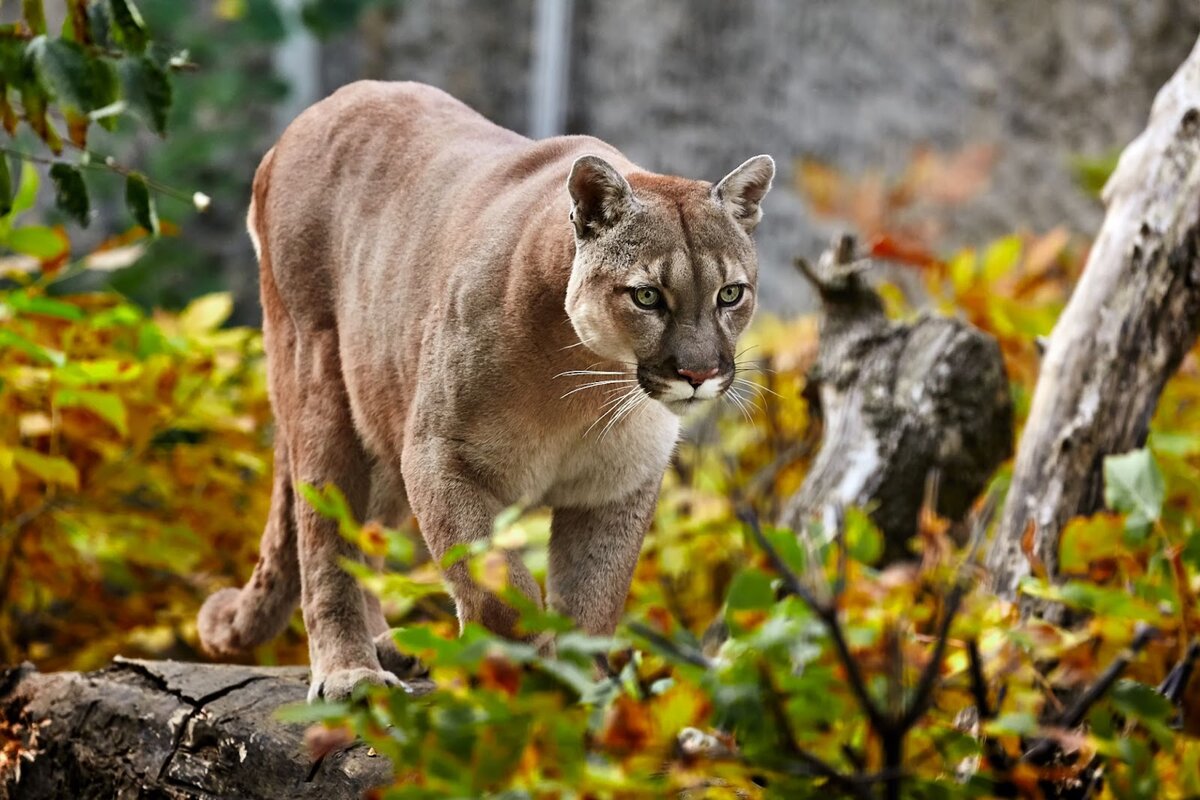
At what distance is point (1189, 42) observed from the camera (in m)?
8.07

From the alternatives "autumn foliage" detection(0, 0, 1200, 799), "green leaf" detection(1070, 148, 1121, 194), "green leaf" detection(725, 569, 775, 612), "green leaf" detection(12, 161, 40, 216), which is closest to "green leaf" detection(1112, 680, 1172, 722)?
"autumn foliage" detection(0, 0, 1200, 799)

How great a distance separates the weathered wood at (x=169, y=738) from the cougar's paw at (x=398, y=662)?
190mm

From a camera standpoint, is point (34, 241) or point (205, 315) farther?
point (205, 315)

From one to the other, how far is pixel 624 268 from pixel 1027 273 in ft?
11.6

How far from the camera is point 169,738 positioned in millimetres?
3203

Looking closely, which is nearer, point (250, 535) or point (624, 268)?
point (624, 268)

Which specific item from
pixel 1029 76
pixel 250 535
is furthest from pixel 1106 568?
pixel 1029 76

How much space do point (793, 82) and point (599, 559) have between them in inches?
229

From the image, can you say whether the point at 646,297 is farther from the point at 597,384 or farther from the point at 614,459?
the point at 614,459

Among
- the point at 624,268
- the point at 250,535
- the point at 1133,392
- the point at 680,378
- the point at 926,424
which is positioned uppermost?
the point at 624,268

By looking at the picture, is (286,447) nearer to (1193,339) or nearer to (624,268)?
(624,268)

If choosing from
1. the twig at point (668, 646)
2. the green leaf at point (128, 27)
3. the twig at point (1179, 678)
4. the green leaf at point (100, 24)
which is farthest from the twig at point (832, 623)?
the green leaf at point (100, 24)

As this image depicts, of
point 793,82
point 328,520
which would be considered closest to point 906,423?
point 328,520

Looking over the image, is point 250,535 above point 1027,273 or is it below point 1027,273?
below
